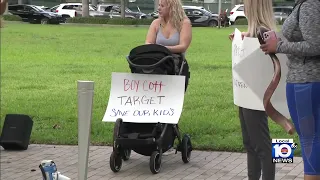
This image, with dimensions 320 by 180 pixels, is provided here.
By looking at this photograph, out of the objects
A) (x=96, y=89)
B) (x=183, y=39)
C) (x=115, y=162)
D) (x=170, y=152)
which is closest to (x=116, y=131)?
(x=115, y=162)

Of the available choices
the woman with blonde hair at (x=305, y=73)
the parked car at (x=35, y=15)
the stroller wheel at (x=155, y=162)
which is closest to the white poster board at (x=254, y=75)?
the woman with blonde hair at (x=305, y=73)

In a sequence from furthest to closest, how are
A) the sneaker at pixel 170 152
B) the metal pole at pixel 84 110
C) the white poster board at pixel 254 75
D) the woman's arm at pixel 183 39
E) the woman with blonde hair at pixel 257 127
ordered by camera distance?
the sneaker at pixel 170 152, the woman's arm at pixel 183 39, the white poster board at pixel 254 75, the woman with blonde hair at pixel 257 127, the metal pole at pixel 84 110

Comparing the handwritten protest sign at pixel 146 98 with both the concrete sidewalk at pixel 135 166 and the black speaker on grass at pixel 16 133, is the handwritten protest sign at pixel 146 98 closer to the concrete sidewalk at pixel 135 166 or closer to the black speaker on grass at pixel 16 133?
Result: the concrete sidewalk at pixel 135 166

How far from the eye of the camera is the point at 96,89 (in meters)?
12.2

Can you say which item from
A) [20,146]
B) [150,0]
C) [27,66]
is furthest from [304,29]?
[150,0]

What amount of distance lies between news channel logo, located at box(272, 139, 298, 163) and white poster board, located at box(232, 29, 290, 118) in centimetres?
32

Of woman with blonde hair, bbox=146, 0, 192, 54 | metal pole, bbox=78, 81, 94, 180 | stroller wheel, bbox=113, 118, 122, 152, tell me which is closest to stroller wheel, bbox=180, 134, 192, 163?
stroller wheel, bbox=113, 118, 122, 152

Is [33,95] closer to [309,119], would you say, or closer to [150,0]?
[309,119]

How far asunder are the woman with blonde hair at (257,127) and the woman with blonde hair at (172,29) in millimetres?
1750

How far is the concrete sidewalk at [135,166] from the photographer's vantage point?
21.0 ft

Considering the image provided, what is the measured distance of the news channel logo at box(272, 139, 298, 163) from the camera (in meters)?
4.85

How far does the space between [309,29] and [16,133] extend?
4630 mm

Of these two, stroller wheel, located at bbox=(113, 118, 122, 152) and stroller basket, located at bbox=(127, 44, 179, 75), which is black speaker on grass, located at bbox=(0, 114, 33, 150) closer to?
stroller wheel, located at bbox=(113, 118, 122, 152)

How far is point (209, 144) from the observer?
303 inches
